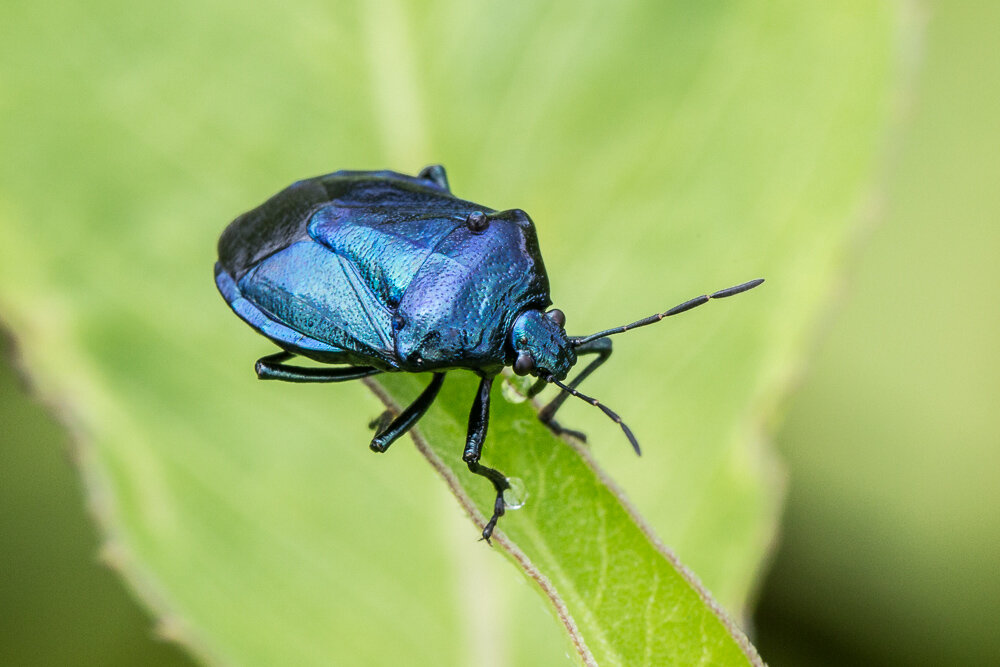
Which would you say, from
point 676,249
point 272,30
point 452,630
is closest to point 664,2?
point 676,249

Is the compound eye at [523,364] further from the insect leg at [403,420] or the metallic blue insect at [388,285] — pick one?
the insect leg at [403,420]

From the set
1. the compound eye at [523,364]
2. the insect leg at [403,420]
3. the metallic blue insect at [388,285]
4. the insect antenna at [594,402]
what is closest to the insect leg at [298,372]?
the metallic blue insect at [388,285]

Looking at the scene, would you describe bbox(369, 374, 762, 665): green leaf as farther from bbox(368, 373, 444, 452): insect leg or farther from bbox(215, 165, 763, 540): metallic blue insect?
bbox(215, 165, 763, 540): metallic blue insect

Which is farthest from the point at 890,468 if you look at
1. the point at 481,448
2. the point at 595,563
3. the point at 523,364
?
the point at 595,563

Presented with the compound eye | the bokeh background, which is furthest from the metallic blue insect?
the bokeh background

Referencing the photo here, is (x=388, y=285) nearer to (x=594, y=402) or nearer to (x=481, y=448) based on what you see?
(x=594, y=402)
